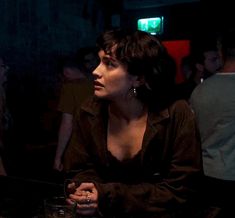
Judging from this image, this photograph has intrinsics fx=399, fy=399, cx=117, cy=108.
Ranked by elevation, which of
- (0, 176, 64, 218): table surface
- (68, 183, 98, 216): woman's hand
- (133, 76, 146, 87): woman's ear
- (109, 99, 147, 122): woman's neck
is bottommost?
(0, 176, 64, 218): table surface

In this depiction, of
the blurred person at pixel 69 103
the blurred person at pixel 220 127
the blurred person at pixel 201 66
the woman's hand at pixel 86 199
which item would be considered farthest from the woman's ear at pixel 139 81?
the blurred person at pixel 69 103

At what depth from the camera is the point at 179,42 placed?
7.03m

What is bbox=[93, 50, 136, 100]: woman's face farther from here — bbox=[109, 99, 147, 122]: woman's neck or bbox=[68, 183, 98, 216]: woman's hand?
bbox=[68, 183, 98, 216]: woman's hand

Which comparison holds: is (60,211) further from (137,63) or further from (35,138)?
(35,138)

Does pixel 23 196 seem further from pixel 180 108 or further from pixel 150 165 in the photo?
pixel 180 108

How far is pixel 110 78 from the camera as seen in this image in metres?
1.34

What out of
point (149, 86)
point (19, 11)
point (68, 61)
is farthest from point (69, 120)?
point (19, 11)

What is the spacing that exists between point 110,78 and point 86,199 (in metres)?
0.41

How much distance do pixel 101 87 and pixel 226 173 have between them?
106 centimetres

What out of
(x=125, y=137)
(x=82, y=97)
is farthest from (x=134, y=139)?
(x=82, y=97)

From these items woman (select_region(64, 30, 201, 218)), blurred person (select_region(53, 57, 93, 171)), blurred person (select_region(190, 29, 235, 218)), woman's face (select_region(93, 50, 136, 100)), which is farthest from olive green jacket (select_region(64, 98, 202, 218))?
blurred person (select_region(53, 57, 93, 171))

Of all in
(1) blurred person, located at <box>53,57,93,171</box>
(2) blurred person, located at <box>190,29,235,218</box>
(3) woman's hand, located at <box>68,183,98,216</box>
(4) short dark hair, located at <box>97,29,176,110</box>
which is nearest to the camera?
(3) woman's hand, located at <box>68,183,98,216</box>

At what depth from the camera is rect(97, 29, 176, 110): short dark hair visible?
4.36ft

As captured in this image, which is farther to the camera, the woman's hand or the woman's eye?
the woman's eye
